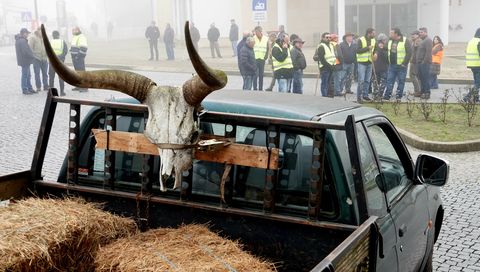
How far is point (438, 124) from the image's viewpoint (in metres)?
13.9

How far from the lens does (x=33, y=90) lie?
21.9 metres

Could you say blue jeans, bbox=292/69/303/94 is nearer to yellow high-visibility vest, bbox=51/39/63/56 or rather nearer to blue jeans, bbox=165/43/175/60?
yellow high-visibility vest, bbox=51/39/63/56

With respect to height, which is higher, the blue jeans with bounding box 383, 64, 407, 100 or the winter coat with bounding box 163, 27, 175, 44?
the winter coat with bounding box 163, 27, 175, 44

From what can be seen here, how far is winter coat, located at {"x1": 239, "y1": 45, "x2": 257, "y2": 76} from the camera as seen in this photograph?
2010 cm

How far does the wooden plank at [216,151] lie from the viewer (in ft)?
12.6

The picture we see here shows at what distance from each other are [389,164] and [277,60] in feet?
46.4

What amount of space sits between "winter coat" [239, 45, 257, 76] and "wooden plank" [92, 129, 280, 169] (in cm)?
1595

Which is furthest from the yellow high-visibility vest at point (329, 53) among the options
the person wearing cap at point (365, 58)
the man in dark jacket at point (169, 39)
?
the man in dark jacket at point (169, 39)

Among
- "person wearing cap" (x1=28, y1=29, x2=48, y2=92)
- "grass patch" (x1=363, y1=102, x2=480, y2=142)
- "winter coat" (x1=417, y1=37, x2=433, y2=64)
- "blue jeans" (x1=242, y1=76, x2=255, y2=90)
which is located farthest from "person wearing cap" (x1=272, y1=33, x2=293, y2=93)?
"person wearing cap" (x1=28, y1=29, x2=48, y2=92)

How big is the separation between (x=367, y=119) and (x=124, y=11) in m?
53.4

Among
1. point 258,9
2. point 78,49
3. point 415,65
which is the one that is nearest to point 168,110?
point 415,65

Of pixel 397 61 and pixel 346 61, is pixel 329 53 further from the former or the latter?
pixel 397 61

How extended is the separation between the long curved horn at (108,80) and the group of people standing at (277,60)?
14.8 meters

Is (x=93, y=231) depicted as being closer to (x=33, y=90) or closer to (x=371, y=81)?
(x=371, y=81)
